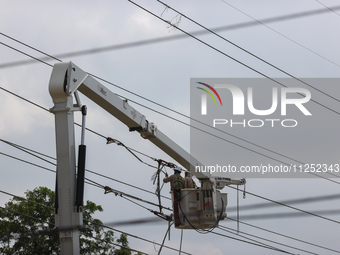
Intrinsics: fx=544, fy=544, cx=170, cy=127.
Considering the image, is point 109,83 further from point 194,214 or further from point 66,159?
point 66,159

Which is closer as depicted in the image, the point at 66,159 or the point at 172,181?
the point at 66,159

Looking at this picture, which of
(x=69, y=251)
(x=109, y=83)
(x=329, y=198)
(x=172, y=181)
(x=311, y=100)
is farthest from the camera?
(x=311, y=100)

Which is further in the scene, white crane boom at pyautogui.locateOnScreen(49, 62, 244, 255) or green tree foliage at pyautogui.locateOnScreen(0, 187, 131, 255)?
green tree foliage at pyautogui.locateOnScreen(0, 187, 131, 255)

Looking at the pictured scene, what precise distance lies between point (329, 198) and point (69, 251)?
4003 mm

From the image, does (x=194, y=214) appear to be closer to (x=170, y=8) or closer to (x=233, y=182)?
(x=233, y=182)

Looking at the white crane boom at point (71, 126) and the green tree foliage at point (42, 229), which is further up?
the green tree foliage at point (42, 229)

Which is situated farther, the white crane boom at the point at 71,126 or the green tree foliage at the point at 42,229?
the green tree foliage at the point at 42,229

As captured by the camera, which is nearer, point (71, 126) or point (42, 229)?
point (71, 126)

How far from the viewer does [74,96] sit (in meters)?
9.02

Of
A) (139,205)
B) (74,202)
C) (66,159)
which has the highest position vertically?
(139,205)

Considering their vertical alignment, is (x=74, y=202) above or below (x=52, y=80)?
below

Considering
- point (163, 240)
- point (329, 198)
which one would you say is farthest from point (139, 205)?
point (329, 198)

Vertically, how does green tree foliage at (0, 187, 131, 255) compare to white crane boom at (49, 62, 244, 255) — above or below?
above

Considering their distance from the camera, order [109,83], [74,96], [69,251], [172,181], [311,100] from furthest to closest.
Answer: [311,100], [109,83], [172,181], [74,96], [69,251]
